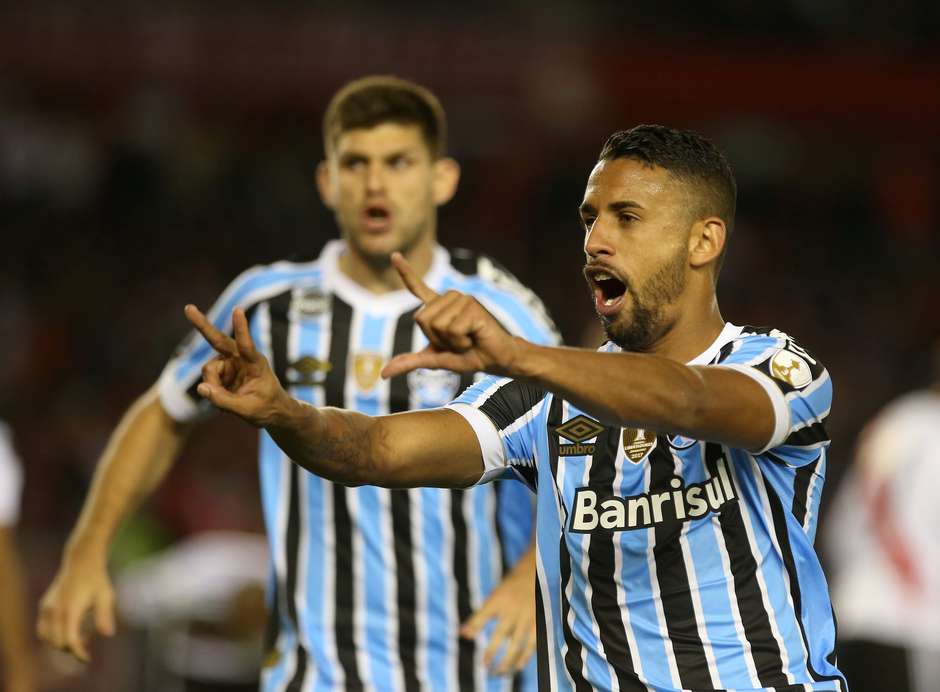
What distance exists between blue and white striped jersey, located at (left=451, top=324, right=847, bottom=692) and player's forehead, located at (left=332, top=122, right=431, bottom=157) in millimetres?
1731

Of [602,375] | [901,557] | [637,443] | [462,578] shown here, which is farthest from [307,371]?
[901,557]

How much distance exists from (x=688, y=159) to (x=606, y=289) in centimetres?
32

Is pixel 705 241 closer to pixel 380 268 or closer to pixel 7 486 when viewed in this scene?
pixel 380 268

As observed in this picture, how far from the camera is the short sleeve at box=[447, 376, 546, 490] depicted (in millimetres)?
3227

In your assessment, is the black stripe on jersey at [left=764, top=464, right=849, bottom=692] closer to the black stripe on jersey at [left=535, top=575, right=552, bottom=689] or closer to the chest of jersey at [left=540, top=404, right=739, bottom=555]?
the chest of jersey at [left=540, top=404, right=739, bottom=555]

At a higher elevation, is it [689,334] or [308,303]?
[308,303]

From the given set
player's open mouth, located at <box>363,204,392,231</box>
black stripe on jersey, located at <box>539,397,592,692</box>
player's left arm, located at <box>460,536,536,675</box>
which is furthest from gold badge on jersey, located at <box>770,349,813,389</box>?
player's open mouth, located at <box>363,204,392,231</box>

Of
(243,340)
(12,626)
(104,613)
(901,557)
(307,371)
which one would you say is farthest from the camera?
(901,557)

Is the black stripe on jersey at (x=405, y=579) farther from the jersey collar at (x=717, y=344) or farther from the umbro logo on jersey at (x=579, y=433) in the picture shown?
the jersey collar at (x=717, y=344)

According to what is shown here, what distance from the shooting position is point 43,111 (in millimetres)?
16500

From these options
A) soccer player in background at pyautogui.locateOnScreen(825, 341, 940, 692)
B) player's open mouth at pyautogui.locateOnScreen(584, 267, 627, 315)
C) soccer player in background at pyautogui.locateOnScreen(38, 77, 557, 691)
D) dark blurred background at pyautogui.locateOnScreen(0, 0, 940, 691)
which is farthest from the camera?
dark blurred background at pyautogui.locateOnScreen(0, 0, 940, 691)

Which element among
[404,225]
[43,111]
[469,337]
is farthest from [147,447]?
[43,111]

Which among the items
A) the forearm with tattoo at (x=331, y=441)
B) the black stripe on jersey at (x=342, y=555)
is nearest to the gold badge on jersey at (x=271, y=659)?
the black stripe on jersey at (x=342, y=555)

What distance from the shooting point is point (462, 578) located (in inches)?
175
